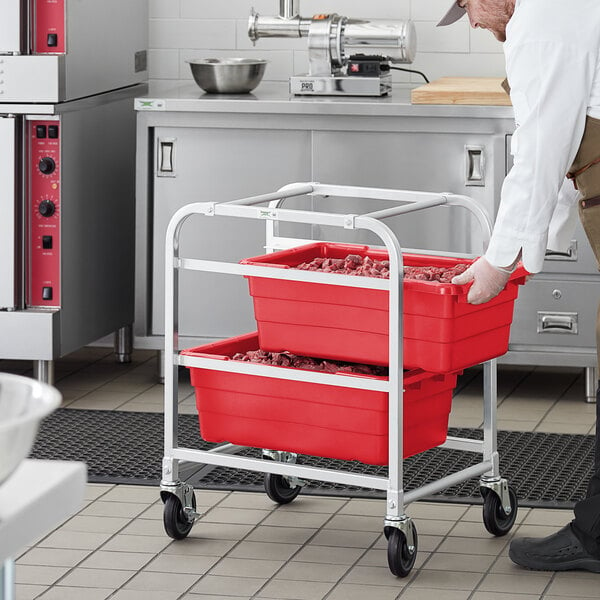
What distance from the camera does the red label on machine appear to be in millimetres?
4418

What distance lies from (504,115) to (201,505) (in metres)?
1.70

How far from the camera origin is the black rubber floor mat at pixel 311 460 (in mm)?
3648

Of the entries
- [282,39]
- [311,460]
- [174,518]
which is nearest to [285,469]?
[174,518]

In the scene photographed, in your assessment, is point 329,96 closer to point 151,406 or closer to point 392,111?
point 392,111

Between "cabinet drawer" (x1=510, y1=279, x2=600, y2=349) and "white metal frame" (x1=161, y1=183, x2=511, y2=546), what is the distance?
4.03ft

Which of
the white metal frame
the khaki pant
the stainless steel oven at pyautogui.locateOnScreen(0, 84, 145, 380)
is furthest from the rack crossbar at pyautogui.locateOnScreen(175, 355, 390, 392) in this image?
the stainless steel oven at pyautogui.locateOnScreen(0, 84, 145, 380)

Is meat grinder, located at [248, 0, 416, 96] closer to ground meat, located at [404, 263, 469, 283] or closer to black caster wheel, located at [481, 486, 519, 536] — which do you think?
ground meat, located at [404, 263, 469, 283]

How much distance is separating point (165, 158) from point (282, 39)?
849mm

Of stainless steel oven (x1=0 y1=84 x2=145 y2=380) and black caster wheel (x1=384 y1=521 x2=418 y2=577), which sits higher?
stainless steel oven (x1=0 y1=84 x2=145 y2=380)

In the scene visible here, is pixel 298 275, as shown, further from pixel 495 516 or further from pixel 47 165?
pixel 47 165

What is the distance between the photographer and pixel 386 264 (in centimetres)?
319

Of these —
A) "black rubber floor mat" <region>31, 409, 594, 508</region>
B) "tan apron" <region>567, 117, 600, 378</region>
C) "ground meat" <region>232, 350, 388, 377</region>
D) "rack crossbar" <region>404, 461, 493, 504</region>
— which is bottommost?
"black rubber floor mat" <region>31, 409, 594, 508</region>

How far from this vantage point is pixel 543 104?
2.75m

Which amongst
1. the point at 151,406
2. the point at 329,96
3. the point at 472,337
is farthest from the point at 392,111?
the point at 472,337
